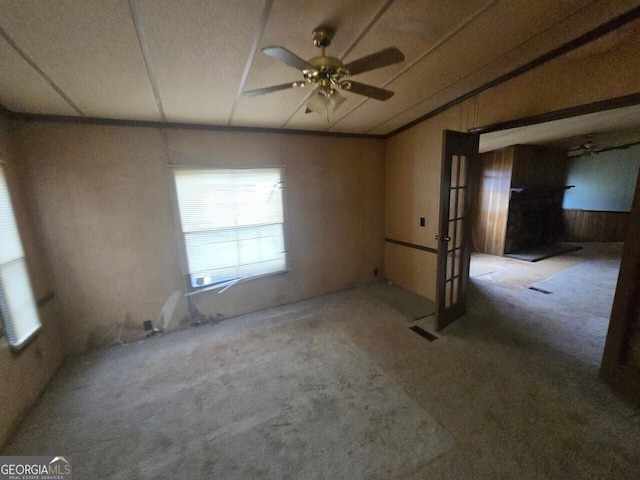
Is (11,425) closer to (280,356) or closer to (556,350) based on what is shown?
(280,356)

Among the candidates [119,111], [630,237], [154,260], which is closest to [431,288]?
[630,237]

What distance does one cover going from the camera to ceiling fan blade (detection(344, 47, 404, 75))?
134 centimetres

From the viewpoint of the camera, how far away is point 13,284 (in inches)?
77.3

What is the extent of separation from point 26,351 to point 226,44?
279 centimetres

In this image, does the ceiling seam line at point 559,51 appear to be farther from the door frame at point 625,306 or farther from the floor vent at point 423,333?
the floor vent at point 423,333

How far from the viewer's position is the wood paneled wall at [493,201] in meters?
5.51

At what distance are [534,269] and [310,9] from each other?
563 cm

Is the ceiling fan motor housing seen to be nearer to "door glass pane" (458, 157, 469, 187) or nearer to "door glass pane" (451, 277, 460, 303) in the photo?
"door glass pane" (458, 157, 469, 187)

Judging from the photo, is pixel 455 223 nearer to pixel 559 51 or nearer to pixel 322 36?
pixel 559 51

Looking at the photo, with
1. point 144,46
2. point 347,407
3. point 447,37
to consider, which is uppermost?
point 447,37

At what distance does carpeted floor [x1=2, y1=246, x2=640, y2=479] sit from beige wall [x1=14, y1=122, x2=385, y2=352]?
515mm

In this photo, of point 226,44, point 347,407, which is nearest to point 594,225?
point 347,407

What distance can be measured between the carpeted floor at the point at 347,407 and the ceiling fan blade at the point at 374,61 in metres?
2.28

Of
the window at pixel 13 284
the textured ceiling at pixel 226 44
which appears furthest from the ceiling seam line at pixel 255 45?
the window at pixel 13 284
